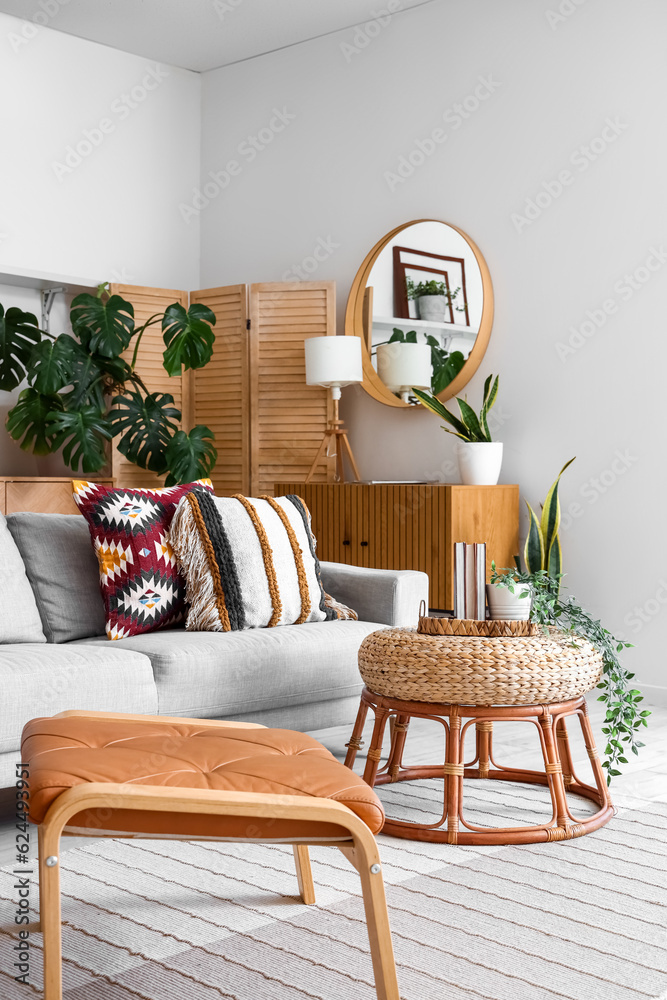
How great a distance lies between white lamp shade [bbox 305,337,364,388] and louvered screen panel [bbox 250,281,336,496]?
21 centimetres

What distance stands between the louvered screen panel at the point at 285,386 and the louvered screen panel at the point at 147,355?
479mm

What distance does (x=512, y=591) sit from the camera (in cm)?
252

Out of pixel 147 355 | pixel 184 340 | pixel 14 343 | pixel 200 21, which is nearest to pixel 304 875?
pixel 184 340

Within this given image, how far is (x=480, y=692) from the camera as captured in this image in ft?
7.61

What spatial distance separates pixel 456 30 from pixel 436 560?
240cm

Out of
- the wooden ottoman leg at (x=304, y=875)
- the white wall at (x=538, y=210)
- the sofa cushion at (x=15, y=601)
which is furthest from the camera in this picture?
the white wall at (x=538, y=210)

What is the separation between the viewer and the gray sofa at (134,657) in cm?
Answer: 243

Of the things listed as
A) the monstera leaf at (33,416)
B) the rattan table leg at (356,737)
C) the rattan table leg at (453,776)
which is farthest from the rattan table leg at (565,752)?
the monstera leaf at (33,416)

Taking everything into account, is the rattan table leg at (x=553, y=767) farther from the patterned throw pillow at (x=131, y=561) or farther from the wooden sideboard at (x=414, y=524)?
the wooden sideboard at (x=414, y=524)

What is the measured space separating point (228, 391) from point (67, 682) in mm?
2933

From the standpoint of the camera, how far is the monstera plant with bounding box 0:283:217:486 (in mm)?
4660

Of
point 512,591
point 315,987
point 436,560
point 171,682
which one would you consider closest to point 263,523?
point 171,682

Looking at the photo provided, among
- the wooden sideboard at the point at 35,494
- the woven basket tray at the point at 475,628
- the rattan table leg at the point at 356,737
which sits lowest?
the rattan table leg at the point at 356,737

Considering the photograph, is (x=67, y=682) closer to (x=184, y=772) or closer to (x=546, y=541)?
(x=184, y=772)
